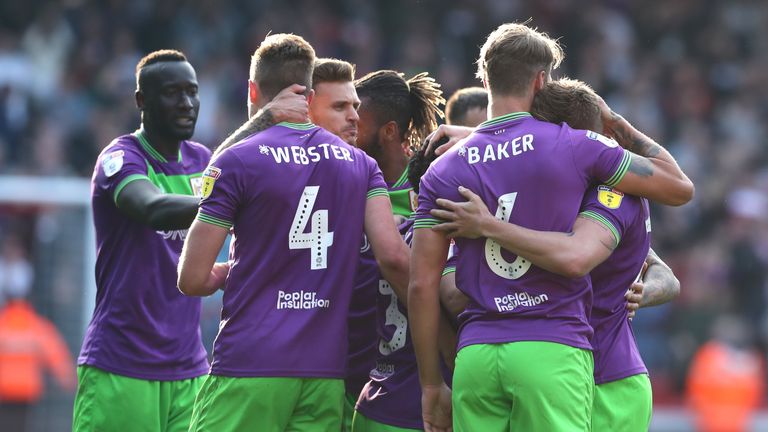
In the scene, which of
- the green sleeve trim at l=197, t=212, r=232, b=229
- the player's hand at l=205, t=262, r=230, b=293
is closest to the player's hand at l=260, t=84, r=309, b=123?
the green sleeve trim at l=197, t=212, r=232, b=229

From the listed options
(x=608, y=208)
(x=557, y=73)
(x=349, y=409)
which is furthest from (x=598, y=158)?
(x=557, y=73)

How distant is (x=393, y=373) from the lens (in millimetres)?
5508

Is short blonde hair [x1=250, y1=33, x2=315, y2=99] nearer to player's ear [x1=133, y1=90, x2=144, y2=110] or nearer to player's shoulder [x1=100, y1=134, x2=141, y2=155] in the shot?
player's shoulder [x1=100, y1=134, x2=141, y2=155]

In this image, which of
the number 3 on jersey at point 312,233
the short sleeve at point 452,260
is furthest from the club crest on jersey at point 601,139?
the number 3 on jersey at point 312,233

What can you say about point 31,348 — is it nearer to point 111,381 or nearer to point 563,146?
point 111,381

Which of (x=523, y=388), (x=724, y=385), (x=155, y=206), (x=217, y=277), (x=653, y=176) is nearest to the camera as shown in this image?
(x=523, y=388)

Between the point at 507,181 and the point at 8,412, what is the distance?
841cm

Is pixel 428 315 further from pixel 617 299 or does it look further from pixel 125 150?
pixel 125 150

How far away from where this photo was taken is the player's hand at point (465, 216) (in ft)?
15.7

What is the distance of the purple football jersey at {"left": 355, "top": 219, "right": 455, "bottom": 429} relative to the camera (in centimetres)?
541

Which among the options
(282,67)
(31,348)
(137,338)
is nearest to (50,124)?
(31,348)

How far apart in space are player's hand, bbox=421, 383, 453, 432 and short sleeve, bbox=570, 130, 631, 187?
3.47ft

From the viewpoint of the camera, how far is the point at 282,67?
532 cm

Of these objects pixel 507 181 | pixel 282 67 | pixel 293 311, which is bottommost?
pixel 293 311
